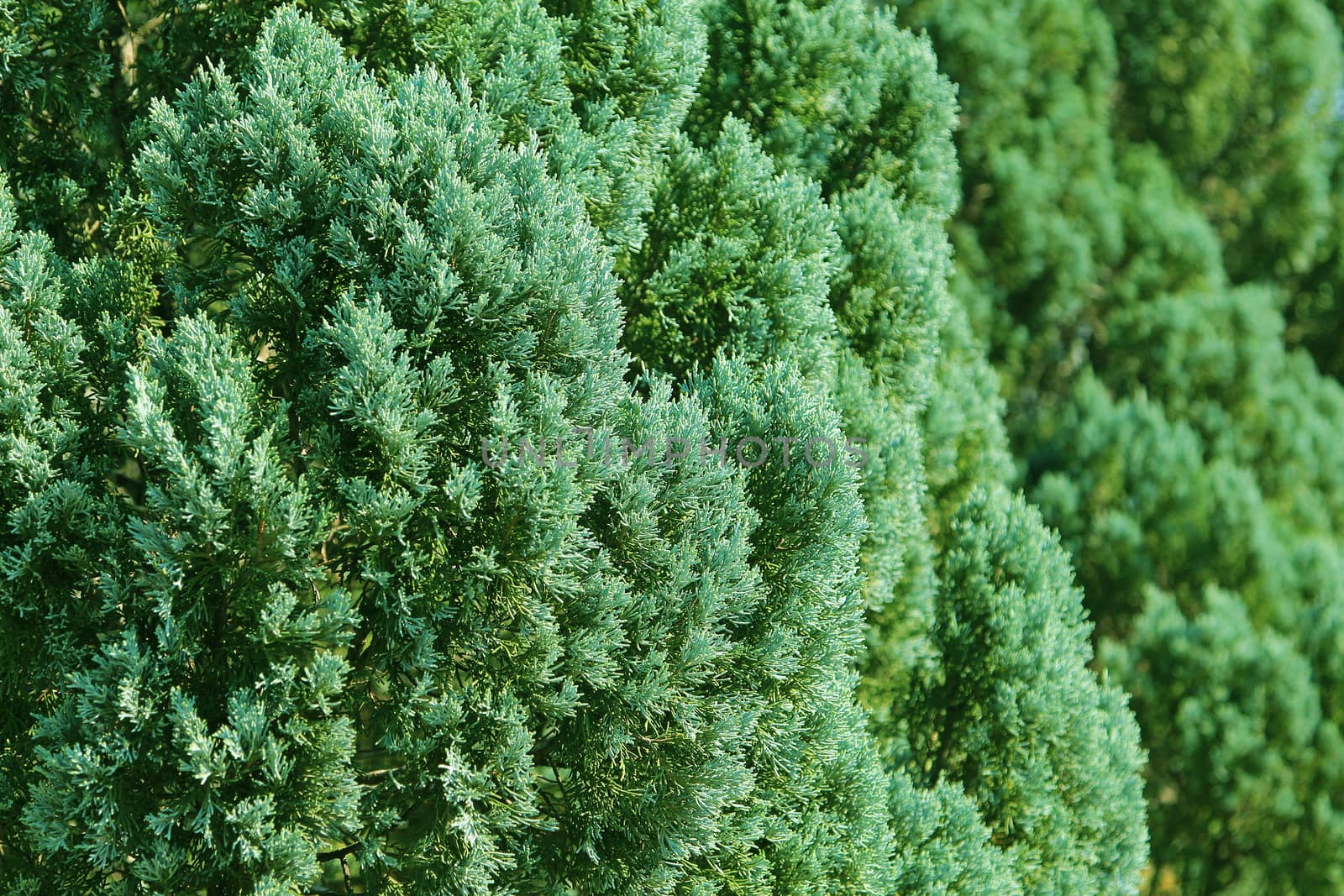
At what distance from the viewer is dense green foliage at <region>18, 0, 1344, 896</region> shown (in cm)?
445

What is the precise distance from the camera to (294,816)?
14.5 ft

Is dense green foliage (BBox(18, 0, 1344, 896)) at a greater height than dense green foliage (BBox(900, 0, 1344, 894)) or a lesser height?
lesser

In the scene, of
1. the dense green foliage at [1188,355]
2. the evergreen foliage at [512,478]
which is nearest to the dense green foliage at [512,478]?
the evergreen foliage at [512,478]

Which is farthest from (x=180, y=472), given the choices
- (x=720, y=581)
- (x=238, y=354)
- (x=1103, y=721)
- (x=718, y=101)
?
(x=1103, y=721)

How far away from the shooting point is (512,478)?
4582 millimetres

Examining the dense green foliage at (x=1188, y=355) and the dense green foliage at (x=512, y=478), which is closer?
the dense green foliage at (x=512, y=478)

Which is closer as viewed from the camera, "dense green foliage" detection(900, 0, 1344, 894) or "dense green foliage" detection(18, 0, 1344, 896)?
"dense green foliage" detection(18, 0, 1344, 896)

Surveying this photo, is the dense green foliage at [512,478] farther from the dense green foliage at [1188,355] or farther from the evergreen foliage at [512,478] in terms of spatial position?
the dense green foliage at [1188,355]

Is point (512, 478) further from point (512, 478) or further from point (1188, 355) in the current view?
point (1188, 355)

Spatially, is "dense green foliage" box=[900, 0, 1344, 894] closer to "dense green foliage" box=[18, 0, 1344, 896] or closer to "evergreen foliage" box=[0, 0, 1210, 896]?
"dense green foliage" box=[18, 0, 1344, 896]

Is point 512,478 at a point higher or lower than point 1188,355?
lower

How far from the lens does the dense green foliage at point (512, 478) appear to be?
445 cm

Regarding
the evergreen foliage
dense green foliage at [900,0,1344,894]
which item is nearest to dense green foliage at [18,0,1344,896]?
the evergreen foliage

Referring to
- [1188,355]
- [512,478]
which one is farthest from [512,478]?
[1188,355]
